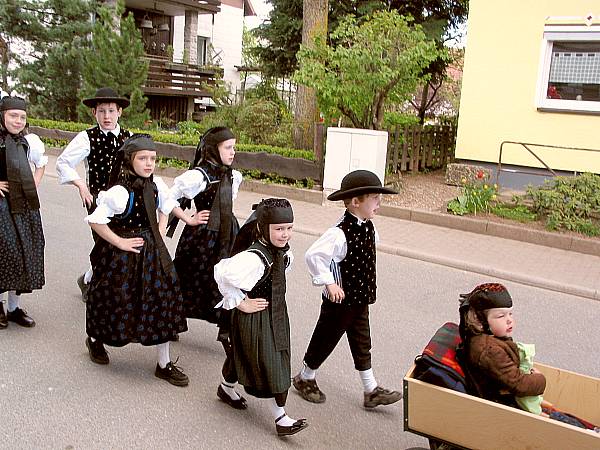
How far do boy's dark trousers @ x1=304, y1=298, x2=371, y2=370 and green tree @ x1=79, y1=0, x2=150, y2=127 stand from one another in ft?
41.6

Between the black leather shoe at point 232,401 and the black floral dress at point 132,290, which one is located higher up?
the black floral dress at point 132,290

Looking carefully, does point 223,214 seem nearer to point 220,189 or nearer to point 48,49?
point 220,189

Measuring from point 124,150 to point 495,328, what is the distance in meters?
2.61

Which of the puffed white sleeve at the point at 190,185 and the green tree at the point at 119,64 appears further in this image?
the green tree at the point at 119,64

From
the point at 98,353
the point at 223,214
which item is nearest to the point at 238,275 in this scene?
the point at 223,214

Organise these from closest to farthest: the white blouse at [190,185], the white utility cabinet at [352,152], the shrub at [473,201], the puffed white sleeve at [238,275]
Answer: the puffed white sleeve at [238,275] → the white blouse at [190,185] → the shrub at [473,201] → the white utility cabinet at [352,152]

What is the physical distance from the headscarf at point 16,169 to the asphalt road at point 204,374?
106cm

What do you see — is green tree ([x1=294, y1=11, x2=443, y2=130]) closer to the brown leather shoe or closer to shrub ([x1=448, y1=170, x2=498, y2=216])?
shrub ([x1=448, y1=170, x2=498, y2=216])

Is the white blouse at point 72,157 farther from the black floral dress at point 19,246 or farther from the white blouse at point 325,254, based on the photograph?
the white blouse at point 325,254

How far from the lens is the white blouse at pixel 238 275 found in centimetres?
352

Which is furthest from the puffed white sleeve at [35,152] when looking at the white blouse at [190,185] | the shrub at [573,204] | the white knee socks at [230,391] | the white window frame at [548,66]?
the white window frame at [548,66]

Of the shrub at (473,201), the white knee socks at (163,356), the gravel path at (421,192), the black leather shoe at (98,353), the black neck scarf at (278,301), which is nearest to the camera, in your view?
the black neck scarf at (278,301)

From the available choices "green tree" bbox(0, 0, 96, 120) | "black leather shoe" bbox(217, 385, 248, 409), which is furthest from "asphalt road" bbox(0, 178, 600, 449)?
"green tree" bbox(0, 0, 96, 120)

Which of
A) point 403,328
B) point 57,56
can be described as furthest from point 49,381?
point 57,56
